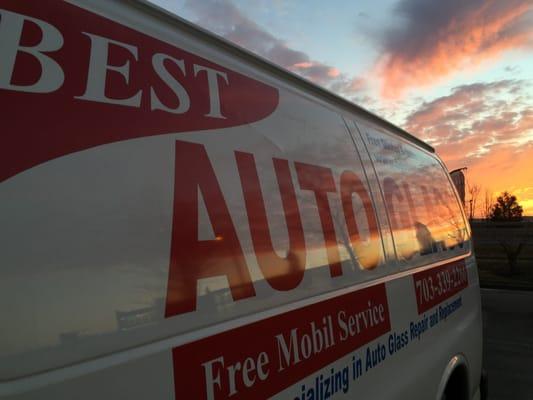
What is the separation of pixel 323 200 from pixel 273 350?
0.67m

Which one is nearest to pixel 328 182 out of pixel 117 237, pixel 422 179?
pixel 117 237

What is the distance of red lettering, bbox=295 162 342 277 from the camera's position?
5.96ft

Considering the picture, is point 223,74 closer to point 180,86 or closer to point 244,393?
point 180,86

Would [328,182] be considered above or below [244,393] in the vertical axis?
above

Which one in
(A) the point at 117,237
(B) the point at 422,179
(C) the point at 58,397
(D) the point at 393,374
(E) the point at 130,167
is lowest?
(D) the point at 393,374

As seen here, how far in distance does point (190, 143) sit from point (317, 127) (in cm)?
88

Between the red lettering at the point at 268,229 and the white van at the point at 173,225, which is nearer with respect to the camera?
the white van at the point at 173,225

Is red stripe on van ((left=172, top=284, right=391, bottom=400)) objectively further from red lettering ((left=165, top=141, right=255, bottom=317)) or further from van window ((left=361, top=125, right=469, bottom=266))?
van window ((left=361, top=125, right=469, bottom=266))

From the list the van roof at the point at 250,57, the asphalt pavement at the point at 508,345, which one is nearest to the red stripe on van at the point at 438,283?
the van roof at the point at 250,57

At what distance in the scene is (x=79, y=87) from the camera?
3.65 ft

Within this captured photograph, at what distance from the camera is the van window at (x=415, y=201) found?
2.54 meters

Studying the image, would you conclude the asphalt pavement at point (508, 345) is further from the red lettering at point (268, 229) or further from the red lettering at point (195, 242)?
the red lettering at point (195, 242)

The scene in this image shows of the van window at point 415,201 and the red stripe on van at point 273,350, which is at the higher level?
the van window at point 415,201

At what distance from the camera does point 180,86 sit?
1400 mm
